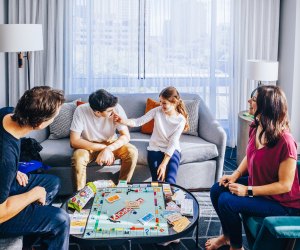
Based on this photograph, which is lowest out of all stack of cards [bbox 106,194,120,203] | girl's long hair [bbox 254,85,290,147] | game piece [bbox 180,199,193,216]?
game piece [bbox 180,199,193,216]

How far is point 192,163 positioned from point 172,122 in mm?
451

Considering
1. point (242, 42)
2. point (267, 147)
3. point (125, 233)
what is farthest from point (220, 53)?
point (125, 233)

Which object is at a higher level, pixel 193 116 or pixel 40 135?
pixel 193 116

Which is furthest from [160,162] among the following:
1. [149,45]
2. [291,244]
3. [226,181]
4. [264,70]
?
[149,45]

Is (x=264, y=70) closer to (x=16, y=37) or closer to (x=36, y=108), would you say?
(x=16, y=37)

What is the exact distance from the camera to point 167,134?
3488 mm

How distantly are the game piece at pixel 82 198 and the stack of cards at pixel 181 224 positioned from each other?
570mm

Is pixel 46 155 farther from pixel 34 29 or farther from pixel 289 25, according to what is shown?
pixel 289 25

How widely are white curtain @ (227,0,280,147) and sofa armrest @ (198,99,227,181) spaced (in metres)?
1.15

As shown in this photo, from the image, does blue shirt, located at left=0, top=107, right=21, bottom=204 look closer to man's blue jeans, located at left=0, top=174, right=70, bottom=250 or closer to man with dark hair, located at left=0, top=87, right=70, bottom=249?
man with dark hair, located at left=0, top=87, right=70, bottom=249

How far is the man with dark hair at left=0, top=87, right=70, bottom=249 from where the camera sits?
1996 millimetres

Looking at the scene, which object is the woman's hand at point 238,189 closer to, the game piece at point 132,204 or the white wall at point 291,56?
the game piece at point 132,204

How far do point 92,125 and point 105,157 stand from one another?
1.07 ft

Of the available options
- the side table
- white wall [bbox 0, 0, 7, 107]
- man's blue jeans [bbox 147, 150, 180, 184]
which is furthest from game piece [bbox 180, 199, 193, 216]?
white wall [bbox 0, 0, 7, 107]
